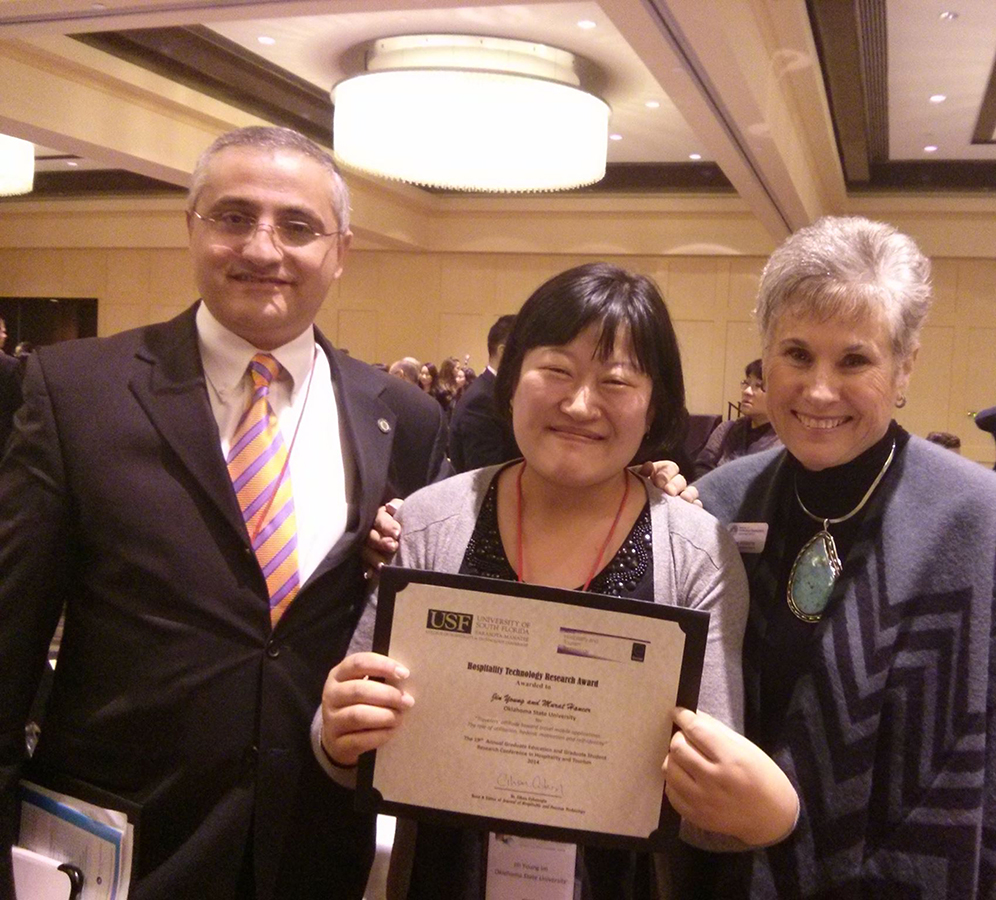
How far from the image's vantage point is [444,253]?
11477 millimetres

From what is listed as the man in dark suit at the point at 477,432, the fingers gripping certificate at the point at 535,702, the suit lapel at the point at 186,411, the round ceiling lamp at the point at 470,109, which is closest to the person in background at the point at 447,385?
the round ceiling lamp at the point at 470,109

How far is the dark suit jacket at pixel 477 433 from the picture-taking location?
Answer: 368cm

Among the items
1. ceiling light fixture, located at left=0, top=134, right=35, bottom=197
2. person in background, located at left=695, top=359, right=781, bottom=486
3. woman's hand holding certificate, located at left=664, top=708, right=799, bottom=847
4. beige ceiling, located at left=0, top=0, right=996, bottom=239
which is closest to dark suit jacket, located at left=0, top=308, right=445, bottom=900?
woman's hand holding certificate, located at left=664, top=708, right=799, bottom=847

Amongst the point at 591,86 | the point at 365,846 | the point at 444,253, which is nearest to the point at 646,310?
the point at 365,846

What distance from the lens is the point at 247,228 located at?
59.0 inches

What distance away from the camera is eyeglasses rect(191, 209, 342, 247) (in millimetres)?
1494

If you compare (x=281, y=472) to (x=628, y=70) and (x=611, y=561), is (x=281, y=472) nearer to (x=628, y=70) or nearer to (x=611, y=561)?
(x=611, y=561)

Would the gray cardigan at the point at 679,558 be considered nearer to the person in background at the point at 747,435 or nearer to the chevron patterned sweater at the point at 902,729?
the chevron patterned sweater at the point at 902,729

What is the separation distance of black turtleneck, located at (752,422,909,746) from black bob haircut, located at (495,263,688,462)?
0.89ft

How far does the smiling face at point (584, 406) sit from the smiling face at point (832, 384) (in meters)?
0.25

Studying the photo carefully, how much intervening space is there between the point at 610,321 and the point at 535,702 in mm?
522

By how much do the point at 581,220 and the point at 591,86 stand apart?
3561mm

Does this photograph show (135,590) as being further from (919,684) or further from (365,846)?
(919,684)
